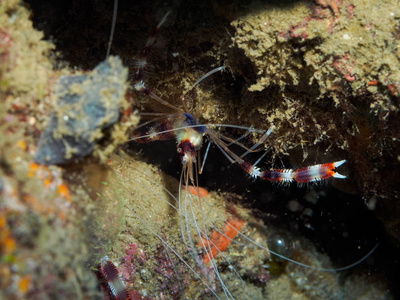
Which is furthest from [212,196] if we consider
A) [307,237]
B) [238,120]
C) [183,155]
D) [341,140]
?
[307,237]

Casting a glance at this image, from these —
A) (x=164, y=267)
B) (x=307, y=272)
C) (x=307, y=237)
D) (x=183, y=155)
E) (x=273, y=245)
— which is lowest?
(x=307, y=272)

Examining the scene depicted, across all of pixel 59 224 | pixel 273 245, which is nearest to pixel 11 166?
pixel 59 224

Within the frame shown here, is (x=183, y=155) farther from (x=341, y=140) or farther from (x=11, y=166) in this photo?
(x=11, y=166)

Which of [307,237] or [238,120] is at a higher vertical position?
[238,120]

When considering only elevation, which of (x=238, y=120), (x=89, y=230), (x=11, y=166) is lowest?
(x=238, y=120)

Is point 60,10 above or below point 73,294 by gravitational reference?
above

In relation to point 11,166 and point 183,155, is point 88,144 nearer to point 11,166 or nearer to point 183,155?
point 11,166

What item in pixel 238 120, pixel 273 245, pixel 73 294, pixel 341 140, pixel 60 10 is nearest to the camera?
pixel 73 294

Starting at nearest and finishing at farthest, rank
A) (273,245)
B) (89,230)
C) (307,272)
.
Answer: (89,230) → (273,245) → (307,272)

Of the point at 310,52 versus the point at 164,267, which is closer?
the point at 310,52
